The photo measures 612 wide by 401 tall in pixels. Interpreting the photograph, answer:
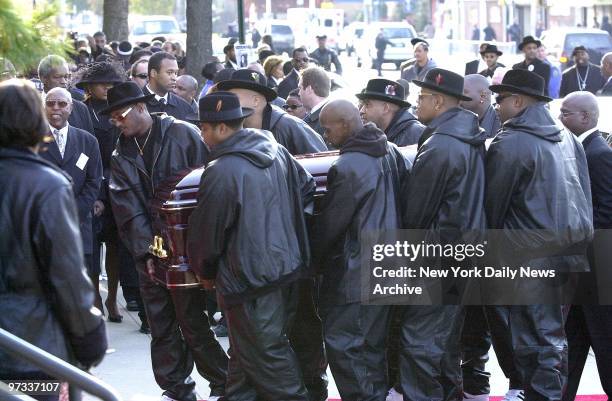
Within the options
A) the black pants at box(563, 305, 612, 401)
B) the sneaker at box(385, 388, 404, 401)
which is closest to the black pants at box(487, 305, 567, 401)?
the black pants at box(563, 305, 612, 401)

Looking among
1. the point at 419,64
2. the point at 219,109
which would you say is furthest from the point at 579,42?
the point at 219,109

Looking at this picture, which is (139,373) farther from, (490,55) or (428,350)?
(490,55)

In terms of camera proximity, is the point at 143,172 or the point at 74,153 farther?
the point at 74,153

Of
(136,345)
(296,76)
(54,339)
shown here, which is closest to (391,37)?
(296,76)

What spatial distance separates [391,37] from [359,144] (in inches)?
1614

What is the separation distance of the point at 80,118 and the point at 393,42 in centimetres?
3721

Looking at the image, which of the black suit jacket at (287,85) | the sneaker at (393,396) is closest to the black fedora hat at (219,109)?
the sneaker at (393,396)

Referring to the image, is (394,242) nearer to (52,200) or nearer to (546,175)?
(546,175)

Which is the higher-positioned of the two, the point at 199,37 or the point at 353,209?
the point at 199,37

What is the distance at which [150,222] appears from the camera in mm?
7488

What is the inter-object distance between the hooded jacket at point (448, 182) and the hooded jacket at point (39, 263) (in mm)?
2563

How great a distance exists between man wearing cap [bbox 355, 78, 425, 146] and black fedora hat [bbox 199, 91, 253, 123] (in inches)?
59.8

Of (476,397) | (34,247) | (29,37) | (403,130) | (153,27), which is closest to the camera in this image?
(29,37)

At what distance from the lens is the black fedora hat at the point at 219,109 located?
664 centimetres
